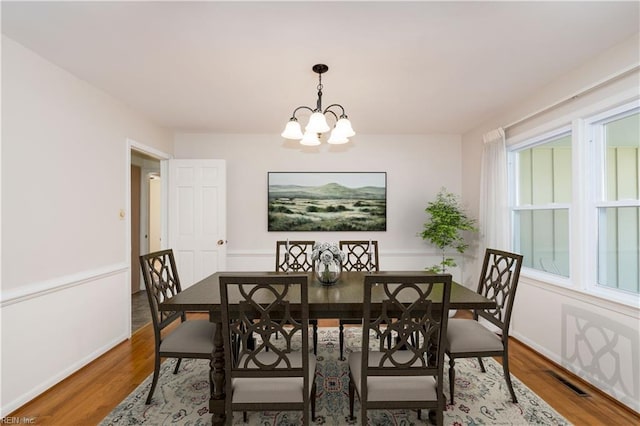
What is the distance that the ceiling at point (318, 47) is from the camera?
1.82 meters

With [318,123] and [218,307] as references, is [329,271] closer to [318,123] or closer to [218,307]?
[218,307]

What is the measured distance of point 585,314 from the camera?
2488 millimetres

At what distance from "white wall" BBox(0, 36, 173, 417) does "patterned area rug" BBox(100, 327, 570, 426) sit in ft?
2.60

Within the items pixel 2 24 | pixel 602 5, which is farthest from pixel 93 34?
pixel 602 5

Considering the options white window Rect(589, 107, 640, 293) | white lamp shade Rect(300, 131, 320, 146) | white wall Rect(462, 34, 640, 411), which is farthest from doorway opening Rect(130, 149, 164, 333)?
white window Rect(589, 107, 640, 293)

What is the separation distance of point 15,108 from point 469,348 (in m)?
3.59

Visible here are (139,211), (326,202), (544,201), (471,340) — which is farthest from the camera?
(139,211)

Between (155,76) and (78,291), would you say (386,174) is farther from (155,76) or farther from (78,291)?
(78,291)

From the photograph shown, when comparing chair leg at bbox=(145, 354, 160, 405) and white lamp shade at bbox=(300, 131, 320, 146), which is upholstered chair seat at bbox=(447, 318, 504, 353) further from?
chair leg at bbox=(145, 354, 160, 405)

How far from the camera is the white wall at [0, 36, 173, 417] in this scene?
2.11m

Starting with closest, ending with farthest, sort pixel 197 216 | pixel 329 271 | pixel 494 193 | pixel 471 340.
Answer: pixel 471 340 < pixel 329 271 < pixel 494 193 < pixel 197 216

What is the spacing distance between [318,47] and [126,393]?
2.96 meters

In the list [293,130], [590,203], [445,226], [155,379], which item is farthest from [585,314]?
[155,379]

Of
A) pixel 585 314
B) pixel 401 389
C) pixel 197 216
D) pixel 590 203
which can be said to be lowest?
pixel 401 389
